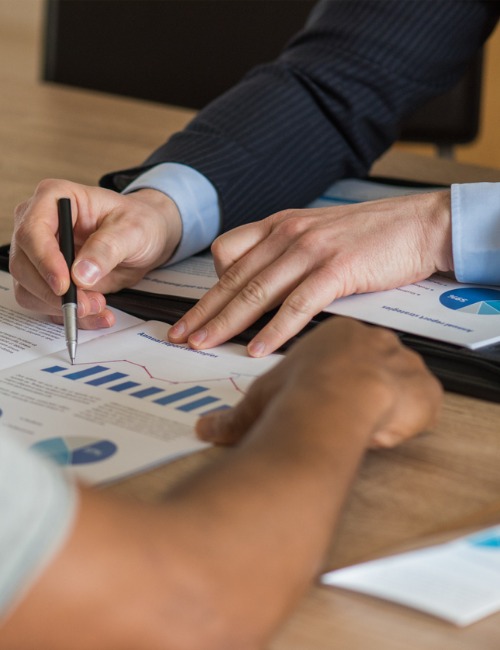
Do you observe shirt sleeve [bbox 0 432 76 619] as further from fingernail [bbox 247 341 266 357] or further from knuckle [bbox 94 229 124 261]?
knuckle [bbox 94 229 124 261]

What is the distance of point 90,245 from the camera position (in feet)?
3.17

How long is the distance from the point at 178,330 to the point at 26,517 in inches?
18.6

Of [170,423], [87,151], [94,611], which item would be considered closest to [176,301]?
[170,423]

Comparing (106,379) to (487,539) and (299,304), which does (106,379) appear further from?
(487,539)

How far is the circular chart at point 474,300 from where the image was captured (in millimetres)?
910

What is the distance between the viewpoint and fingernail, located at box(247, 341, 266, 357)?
0.85 meters

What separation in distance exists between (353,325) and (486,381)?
0.18 meters

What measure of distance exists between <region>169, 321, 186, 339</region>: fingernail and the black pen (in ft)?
0.28

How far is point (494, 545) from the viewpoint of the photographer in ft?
2.00

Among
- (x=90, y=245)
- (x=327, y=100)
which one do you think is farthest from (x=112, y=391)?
(x=327, y=100)

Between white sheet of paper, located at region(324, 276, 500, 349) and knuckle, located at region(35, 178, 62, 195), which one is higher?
knuckle, located at region(35, 178, 62, 195)

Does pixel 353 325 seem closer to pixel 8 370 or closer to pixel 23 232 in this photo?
pixel 8 370

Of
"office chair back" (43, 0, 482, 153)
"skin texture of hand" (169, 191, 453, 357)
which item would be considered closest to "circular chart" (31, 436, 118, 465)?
"skin texture of hand" (169, 191, 453, 357)

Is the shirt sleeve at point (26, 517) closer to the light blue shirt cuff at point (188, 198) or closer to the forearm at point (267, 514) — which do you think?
the forearm at point (267, 514)
